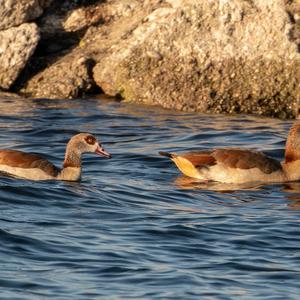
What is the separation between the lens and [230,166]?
1465 cm

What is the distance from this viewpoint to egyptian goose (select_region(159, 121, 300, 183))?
14664mm

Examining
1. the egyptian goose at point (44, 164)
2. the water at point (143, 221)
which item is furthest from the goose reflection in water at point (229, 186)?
the egyptian goose at point (44, 164)

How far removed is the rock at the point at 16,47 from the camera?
18.9 meters

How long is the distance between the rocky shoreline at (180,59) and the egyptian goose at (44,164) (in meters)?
4.37

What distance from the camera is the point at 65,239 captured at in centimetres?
1065

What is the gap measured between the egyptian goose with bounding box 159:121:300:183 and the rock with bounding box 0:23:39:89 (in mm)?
5015

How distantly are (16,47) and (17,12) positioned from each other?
562mm

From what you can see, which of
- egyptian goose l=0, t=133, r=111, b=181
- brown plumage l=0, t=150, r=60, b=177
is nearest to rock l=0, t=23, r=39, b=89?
egyptian goose l=0, t=133, r=111, b=181

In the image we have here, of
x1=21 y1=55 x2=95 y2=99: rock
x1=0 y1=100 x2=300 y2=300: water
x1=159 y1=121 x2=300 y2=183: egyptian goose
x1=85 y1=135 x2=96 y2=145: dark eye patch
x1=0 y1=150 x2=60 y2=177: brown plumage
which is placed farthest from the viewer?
x1=21 y1=55 x2=95 y2=99: rock

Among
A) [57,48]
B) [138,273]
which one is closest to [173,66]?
[57,48]

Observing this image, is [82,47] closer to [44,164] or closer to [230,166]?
[230,166]

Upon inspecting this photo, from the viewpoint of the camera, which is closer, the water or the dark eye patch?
the water

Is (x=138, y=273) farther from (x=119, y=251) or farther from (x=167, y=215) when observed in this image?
(x=167, y=215)

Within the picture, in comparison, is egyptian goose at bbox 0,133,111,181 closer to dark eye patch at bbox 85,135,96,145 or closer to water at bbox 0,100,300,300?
dark eye patch at bbox 85,135,96,145
